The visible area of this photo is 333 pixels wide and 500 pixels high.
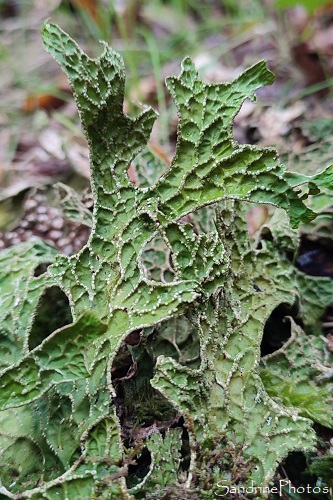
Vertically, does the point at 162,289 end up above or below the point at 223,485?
above

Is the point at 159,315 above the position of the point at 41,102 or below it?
below

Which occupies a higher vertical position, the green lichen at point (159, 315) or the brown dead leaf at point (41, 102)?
the brown dead leaf at point (41, 102)

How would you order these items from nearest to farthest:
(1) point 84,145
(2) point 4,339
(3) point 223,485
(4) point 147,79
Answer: (3) point 223,485
(2) point 4,339
(1) point 84,145
(4) point 147,79

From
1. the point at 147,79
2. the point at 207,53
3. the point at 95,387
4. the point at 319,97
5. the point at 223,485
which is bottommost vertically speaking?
the point at 223,485

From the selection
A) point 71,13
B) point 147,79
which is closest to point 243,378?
point 147,79

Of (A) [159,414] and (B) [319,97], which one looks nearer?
(A) [159,414]

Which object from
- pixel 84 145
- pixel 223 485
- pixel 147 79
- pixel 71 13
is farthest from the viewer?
pixel 71 13

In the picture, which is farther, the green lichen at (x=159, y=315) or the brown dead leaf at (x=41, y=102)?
the brown dead leaf at (x=41, y=102)

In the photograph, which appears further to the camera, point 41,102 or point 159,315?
point 41,102

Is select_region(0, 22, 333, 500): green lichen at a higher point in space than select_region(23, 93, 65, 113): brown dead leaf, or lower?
lower

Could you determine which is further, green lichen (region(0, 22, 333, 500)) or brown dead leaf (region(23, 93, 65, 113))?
brown dead leaf (region(23, 93, 65, 113))

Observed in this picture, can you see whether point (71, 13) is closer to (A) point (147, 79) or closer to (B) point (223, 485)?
(A) point (147, 79)
